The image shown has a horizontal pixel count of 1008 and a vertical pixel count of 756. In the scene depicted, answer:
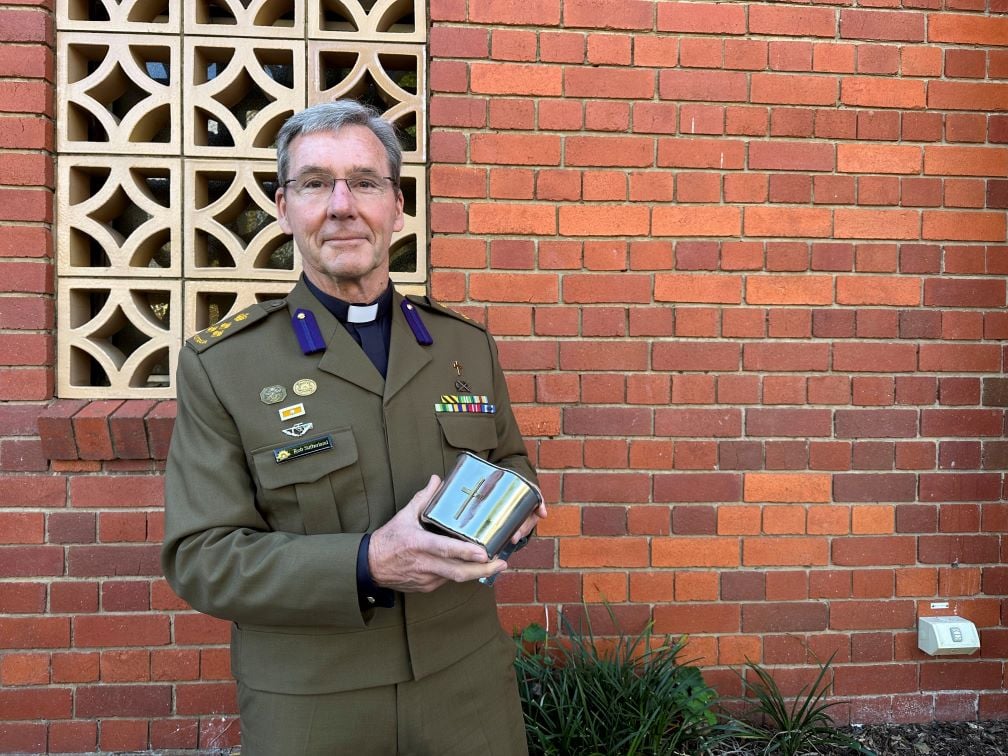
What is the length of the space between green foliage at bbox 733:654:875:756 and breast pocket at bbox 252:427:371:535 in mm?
1735

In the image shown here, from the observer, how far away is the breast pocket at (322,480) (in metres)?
1.39

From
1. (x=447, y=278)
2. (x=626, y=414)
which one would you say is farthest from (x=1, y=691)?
(x=626, y=414)

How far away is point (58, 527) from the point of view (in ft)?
7.39

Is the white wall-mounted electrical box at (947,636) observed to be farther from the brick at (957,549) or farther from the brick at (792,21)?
the brick at (792,21)

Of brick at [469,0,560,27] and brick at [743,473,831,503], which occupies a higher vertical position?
brick at [469,0,560,27]

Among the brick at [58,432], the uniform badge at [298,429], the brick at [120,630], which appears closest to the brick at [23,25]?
the brick at [58,432]

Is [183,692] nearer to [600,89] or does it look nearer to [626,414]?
[626,414]

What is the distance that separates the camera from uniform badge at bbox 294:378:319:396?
1446 millimetres

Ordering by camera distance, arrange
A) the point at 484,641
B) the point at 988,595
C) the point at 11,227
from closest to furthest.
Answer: the point at 484,641 < the point at 11,227 < the point at 988,595

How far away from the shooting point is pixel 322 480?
4.63ft

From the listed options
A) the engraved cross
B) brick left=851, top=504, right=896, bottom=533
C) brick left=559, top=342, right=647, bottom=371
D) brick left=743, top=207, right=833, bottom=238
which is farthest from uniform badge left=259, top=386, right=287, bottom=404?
brick left=851, top=504, right=896, bottom=533

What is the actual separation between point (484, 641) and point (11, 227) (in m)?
2.07

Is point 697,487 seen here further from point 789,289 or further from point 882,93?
point 882,93

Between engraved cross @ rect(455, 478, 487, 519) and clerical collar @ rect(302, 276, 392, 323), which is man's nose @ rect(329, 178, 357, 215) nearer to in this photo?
clerical collar @ rect(302, 276, 392, 323)
